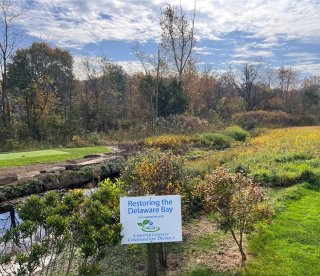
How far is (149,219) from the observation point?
14.8 ft

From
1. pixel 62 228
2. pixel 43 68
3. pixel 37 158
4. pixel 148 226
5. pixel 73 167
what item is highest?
pixel 43 68

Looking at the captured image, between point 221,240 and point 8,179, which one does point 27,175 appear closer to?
point 8,179

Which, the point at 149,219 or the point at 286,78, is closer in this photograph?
the point at 149,219

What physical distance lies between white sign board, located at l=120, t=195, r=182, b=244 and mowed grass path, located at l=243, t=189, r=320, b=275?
4.76 feet

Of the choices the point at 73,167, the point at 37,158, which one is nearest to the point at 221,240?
the point at 73,167

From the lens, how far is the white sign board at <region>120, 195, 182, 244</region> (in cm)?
448

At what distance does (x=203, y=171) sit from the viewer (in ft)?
34.8

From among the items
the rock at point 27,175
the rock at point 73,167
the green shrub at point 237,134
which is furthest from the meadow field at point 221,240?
the green shrub at point 237,134

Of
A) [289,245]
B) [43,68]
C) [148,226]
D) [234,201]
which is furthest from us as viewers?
[43,68]

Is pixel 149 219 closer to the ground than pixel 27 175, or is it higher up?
higher up

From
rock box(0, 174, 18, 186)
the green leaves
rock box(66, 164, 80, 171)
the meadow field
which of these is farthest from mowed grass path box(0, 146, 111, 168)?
the green leaves

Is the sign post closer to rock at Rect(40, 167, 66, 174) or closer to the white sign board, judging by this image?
the white sign board

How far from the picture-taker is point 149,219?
4.52m

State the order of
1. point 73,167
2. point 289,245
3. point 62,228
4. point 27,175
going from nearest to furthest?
point 62,228
point 289,245
point 27,175
point 73,167
